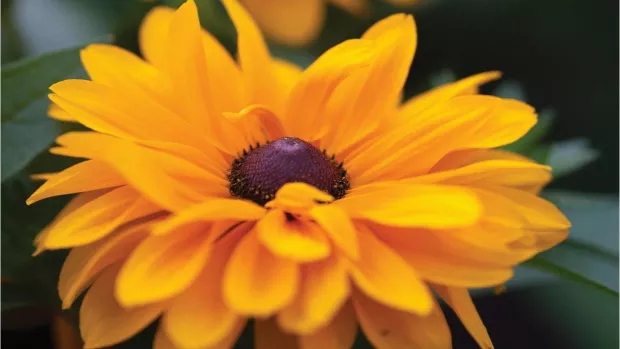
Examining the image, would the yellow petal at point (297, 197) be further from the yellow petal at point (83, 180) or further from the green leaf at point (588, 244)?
the green leaf at point (588, 244)

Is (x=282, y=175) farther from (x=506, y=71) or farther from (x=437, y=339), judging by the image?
(x=506, y=71)

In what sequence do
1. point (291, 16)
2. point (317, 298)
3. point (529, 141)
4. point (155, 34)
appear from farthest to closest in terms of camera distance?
1. point (291, 16)
2. point (529, 141)
3. point (155, 34)
4. point (317, 298)

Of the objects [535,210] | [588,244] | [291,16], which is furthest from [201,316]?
[291,16]

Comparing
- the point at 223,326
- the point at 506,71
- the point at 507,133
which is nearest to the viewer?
the point at 223,326

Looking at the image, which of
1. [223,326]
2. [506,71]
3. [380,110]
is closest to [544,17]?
[506,71]

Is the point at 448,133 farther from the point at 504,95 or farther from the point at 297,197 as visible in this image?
the point at 504,95

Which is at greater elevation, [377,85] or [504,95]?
[377,85]

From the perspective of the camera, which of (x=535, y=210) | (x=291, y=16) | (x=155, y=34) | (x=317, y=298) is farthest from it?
(x=291, y=16)
